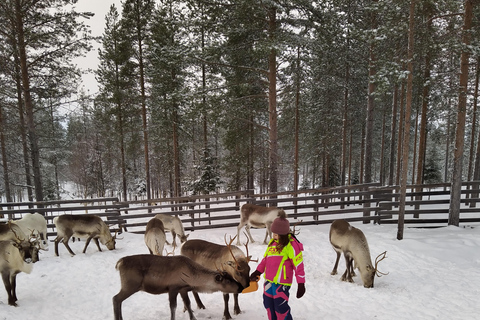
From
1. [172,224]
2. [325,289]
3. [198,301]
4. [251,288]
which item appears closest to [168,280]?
[198,301]

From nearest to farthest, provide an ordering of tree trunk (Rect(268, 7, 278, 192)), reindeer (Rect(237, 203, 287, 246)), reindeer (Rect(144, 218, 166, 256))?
reindeer (Rect(144, 218, 166, 256))
reindeer (Rect(237, 203, 287, 246))
tree trunk (Rect(268, 7, 278, 192))

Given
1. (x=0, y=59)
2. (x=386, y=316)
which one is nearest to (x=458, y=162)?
(x=386, y=316)

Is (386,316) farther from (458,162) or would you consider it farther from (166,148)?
(166,148)

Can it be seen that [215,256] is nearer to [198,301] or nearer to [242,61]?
[198,301]

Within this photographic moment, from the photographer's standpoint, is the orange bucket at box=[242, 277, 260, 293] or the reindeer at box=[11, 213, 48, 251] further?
the reindeer at box=[11, 213, 48, 251]

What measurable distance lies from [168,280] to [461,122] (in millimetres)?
9781

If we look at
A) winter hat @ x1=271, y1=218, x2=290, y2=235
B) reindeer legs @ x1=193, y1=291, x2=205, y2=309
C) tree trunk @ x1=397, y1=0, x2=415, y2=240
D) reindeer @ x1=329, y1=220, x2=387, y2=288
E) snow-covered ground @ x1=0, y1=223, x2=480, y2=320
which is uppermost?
tree trunk @ x1=397, y1=0, x2=415, y2=240

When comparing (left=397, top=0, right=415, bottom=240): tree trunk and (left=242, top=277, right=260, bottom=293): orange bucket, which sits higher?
(left=397, top=0, right=415, bottom=240): tree trunk

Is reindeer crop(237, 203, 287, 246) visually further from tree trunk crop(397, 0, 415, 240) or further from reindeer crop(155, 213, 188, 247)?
tree trunk crop(397, 0, 415, 240)

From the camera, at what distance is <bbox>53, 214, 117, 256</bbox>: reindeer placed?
24.8 feet

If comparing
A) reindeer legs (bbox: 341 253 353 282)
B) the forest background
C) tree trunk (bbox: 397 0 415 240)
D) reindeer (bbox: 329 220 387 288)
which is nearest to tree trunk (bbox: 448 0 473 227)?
the forest background

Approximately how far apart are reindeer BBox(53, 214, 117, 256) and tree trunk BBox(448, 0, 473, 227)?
1117cm

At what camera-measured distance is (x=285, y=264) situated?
3.62m

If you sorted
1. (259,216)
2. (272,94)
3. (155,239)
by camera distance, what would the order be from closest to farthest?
(155,239) < (259,216) < (272,94)
